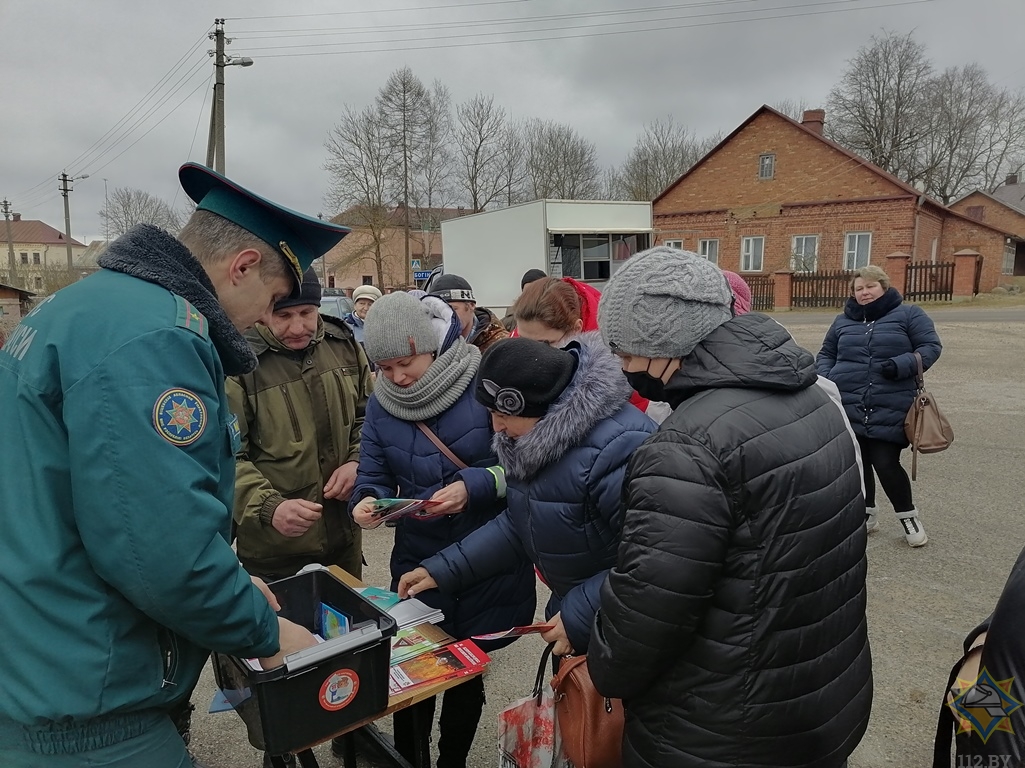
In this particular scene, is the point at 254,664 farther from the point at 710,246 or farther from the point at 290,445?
the point at 710,246

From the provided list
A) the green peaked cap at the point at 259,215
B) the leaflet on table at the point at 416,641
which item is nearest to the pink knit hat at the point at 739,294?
→ the leaflet on table at the point at 416,641

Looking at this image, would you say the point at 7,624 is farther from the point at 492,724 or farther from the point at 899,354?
the point at 899,354

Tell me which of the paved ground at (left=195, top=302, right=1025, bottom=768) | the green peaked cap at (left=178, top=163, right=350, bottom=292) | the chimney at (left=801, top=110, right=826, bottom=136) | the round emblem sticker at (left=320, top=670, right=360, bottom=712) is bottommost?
the paved ground at (left=195, top=302, right=1025, bottom=768)

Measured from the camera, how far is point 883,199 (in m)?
26.5

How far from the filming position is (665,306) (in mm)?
1701

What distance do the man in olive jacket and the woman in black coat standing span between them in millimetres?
3591

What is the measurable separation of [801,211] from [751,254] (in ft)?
8.58

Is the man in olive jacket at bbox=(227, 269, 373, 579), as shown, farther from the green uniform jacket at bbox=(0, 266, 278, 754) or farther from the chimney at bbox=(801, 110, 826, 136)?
the chimney at bbox=(801, 110, 826, 136)

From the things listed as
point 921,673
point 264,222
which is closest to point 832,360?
point 921,673

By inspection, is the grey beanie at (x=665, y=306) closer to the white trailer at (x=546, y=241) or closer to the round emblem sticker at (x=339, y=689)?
the round emblem sticker at (x=339, y=689)

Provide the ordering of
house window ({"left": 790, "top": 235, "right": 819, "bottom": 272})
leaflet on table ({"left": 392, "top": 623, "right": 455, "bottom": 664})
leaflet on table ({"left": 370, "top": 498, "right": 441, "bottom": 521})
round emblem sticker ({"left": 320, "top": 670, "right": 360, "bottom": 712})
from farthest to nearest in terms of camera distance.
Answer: house window ({"left": 790, "top": 235, "right": 819, "bottom": 272})
leaflet on table ({"left": 370, "top": 498, "right": 441, "bottom": 521})
leaflet on table ({"left": 392, "top": 623, "right": 455, "bottom": 664})
round emblem sticker ({"left": 320, "top": 670, "right": 360, "bottom": 712})

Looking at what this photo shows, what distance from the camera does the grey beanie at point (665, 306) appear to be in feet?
5.54

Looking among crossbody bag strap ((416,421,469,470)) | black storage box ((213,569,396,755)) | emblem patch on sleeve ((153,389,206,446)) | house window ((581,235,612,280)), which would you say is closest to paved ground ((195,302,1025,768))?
crossbody bag strap ((416,421,469,470))

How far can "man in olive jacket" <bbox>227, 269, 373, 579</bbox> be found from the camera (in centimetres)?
279
